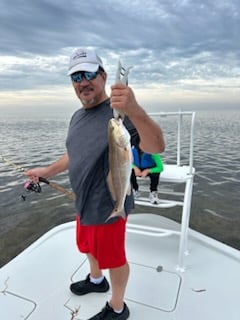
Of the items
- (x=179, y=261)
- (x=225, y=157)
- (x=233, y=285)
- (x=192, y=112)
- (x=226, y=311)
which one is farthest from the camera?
(x=225, y=157)

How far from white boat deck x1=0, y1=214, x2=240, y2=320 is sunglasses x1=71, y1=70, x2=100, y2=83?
2.05 metres

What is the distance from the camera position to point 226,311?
2559 mm

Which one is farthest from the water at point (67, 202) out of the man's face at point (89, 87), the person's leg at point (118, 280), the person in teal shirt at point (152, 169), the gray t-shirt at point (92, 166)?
the man's face at point (89, 87)

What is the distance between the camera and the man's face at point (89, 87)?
2.02 meters

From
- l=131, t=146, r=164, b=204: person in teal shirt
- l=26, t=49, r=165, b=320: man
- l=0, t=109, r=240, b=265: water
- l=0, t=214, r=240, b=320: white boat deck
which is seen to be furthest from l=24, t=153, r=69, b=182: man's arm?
l=0, t=109, r=240, b=265: water

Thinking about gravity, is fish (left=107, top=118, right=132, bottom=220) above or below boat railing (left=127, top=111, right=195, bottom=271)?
above

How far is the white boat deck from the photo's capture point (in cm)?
257

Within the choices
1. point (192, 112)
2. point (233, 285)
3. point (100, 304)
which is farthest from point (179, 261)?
point (192, 112)

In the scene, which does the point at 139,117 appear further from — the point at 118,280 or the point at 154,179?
the point at 154,179

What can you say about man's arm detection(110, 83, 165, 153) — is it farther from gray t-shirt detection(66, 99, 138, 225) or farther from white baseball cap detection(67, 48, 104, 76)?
white baseball cap detection(67, 48, 104, 76)

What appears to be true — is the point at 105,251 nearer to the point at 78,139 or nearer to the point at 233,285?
the point at 78,139

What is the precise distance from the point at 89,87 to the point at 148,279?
7.00 feet

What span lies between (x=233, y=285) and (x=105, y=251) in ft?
5.26

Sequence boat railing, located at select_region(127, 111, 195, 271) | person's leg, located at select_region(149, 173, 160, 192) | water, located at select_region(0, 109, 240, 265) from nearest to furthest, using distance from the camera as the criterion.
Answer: boat railing, located at select_region(127, 111, 195, 271), person's leg, located at select_region(149, 173, 160, 192), water, located at select_region(0, 109, 240, 265)
